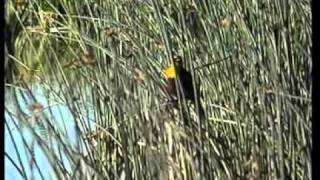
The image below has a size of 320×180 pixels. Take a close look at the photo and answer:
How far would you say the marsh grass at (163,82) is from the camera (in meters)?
1.27

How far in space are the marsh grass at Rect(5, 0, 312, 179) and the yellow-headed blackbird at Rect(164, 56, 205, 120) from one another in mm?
19

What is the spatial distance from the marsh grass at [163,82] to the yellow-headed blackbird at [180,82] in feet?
0.06

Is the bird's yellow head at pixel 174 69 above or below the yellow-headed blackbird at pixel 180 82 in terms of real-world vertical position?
above

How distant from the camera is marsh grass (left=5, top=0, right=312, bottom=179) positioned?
4.16 feet

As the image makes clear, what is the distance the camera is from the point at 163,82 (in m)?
1.33

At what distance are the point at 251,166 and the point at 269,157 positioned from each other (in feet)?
0.17

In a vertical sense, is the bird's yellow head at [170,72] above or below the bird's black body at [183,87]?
above

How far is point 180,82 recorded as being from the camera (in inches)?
49.6

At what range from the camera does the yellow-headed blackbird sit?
1.27 meters

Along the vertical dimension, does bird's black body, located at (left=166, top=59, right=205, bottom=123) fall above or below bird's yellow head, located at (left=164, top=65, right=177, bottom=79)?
below

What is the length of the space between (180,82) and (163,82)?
78 mm

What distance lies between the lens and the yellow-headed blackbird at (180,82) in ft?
4.16

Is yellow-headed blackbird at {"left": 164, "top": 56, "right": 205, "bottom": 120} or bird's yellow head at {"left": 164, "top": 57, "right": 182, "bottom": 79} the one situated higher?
bird's yellow head at {"left": 164, "top": 57, "right": 182, "bottom": 79}
